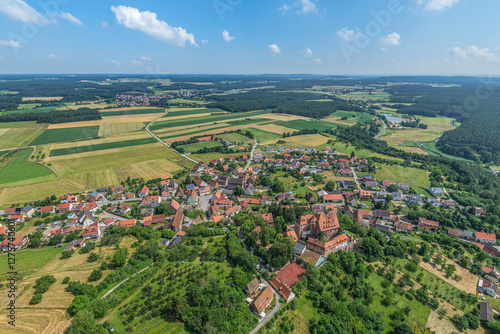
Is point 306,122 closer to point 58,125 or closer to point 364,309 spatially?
point 364,309

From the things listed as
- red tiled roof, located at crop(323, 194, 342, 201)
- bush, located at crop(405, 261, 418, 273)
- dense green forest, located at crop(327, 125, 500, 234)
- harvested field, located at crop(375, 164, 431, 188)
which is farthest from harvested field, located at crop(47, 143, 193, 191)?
dense green forest, located at crop(327, 125, 500, 234)

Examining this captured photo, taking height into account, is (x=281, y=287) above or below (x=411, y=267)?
above

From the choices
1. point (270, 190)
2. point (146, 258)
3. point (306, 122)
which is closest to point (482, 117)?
point (306, 122)

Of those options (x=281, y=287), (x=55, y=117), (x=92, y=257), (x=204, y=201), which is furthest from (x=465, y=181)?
(x=55, y=117)

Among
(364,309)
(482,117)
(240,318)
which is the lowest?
(364,309)

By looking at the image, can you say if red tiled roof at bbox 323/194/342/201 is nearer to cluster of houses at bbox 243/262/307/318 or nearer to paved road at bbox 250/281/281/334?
cluster of houses at bbox 243/262/307/318

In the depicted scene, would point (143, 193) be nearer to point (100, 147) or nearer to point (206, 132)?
point (100, 147)
